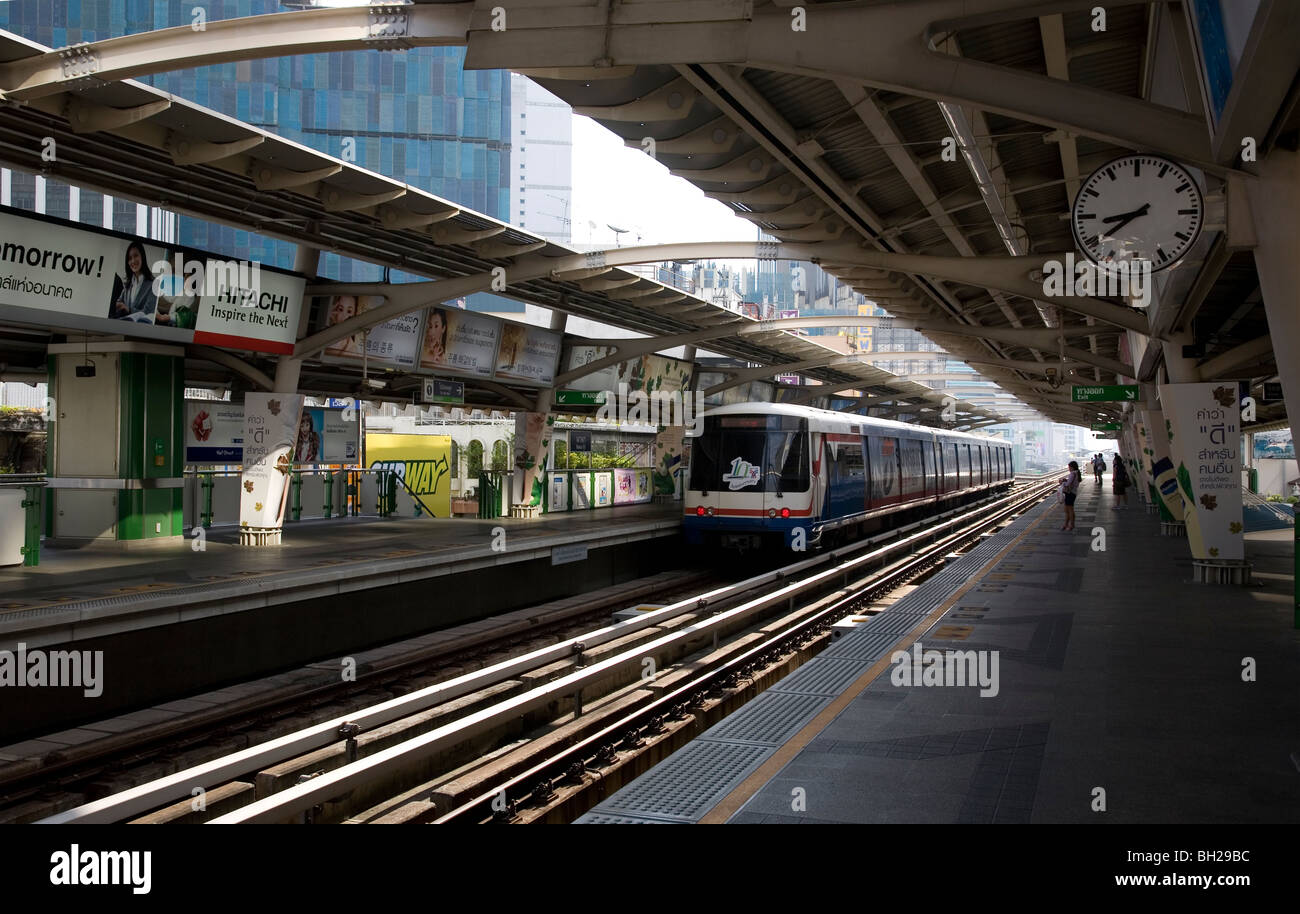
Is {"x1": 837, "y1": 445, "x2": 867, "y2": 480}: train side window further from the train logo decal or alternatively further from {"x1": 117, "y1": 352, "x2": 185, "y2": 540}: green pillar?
{"x1": 117, "y1": 352, "x2": 185, "y2": 540}: green pillar

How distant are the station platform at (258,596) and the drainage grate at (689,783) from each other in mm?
6050

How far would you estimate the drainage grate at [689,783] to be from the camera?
545 cm

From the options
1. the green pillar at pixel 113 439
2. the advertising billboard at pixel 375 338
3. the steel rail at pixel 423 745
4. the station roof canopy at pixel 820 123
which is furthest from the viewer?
the advertising billboard at pixel 375 338

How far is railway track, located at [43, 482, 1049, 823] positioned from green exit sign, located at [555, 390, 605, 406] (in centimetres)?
1175

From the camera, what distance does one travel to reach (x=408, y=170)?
11425 centimetres

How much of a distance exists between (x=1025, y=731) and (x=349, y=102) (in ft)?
383

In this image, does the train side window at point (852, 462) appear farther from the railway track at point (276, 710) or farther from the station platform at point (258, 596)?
the railway track at point (276, 710)

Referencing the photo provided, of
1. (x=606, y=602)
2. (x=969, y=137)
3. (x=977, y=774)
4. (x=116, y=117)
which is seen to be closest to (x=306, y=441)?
(x=606, y=602)

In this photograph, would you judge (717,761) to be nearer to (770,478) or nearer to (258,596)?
(258,596)

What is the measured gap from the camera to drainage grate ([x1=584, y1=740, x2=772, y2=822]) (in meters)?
5.45

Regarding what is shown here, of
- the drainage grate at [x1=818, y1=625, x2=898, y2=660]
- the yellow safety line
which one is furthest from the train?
the drainage grate at [x1=818, y1=625, x2=898, y2=660]

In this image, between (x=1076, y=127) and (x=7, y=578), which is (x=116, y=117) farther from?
(x=1076, y=127)

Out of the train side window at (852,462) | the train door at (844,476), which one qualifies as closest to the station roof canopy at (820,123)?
the train door at (844,476)

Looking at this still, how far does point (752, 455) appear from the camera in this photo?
62.6 ft
